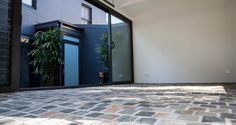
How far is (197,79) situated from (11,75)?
4822 mm

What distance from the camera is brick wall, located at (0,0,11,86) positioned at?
2.87 meters

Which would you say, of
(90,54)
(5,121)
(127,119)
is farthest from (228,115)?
(90,54)

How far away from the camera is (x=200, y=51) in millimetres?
6012

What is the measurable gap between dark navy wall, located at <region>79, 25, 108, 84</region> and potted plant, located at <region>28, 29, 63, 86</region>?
1.61m

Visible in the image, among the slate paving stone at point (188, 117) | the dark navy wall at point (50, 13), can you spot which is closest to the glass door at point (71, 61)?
the dark navy wall at point (50, 13)

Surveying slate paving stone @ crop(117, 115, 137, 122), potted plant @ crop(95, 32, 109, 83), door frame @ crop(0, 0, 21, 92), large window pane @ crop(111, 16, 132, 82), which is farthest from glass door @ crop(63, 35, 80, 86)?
slate paving stone @ crop(117, 115, 137, 122)

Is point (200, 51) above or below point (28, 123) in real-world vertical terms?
above

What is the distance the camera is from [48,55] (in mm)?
5980

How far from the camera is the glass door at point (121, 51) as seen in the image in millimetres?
5898

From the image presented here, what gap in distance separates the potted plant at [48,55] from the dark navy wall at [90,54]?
161 cm

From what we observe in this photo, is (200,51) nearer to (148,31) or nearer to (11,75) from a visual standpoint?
(148,31)

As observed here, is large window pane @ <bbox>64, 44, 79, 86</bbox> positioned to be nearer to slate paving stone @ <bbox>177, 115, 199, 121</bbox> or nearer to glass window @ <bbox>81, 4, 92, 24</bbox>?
glass window @ <bbox>81, 4, 92, 24</bbox>

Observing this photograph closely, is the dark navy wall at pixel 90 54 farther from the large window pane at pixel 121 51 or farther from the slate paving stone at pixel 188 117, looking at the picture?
the slate paving stone at pixel 188 117

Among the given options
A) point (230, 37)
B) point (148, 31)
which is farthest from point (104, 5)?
point (230, 37)
